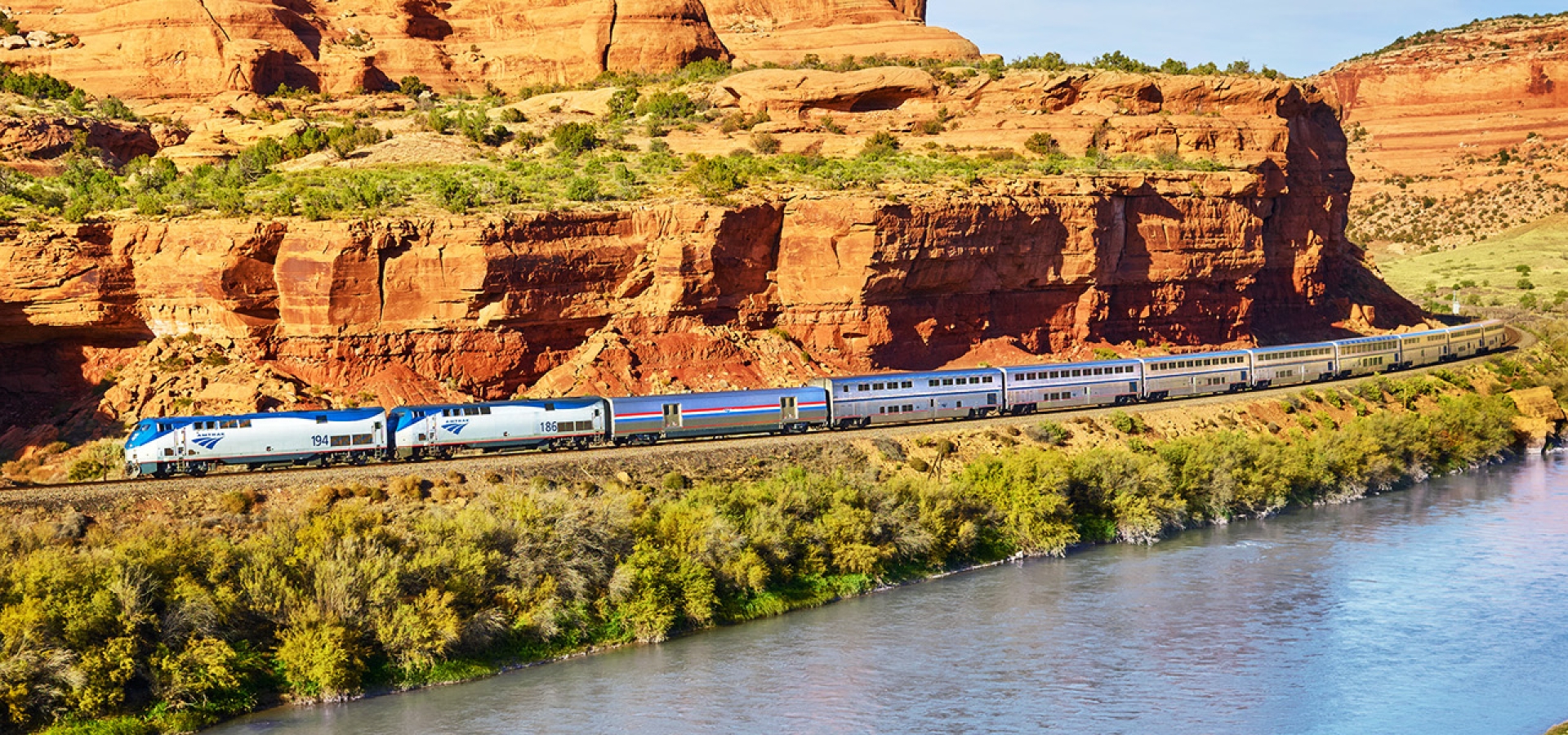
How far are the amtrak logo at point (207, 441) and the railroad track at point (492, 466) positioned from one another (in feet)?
3.00

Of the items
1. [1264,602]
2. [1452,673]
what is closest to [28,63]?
[1264,602]

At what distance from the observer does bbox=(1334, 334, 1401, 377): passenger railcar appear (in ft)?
234

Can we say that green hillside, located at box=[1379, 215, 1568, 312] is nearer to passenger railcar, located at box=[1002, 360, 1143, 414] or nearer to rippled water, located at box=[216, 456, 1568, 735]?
passenger railcar, located at box=[1002, 360, 1143, 414]

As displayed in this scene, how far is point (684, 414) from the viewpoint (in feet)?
167

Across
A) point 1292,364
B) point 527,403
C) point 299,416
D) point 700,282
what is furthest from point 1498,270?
point 299,416

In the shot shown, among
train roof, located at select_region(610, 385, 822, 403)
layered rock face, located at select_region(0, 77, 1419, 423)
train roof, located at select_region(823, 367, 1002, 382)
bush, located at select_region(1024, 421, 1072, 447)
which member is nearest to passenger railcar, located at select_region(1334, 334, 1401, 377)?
layered rock face, located at select_region(0, 77, 1419, 423)

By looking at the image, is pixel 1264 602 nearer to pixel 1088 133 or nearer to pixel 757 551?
pixel 757 551

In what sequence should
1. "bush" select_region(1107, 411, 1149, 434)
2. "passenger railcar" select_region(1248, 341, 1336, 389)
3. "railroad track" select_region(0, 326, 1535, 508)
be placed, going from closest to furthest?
1. "railroad track" select_region(0, 326, 1535, 508)
2. "bush" select_region(1107, 411, 1149, 434)
3. "passenger railcar" select_region(1248, 341, 1336, 389)

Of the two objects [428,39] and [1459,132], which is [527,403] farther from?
[1459,132]

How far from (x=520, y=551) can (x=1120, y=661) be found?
1491 cm

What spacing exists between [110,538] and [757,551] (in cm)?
1646

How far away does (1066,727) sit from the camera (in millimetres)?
30609

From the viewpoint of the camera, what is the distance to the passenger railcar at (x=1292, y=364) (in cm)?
6619

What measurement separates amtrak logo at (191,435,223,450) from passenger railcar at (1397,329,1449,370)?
2204 inches
